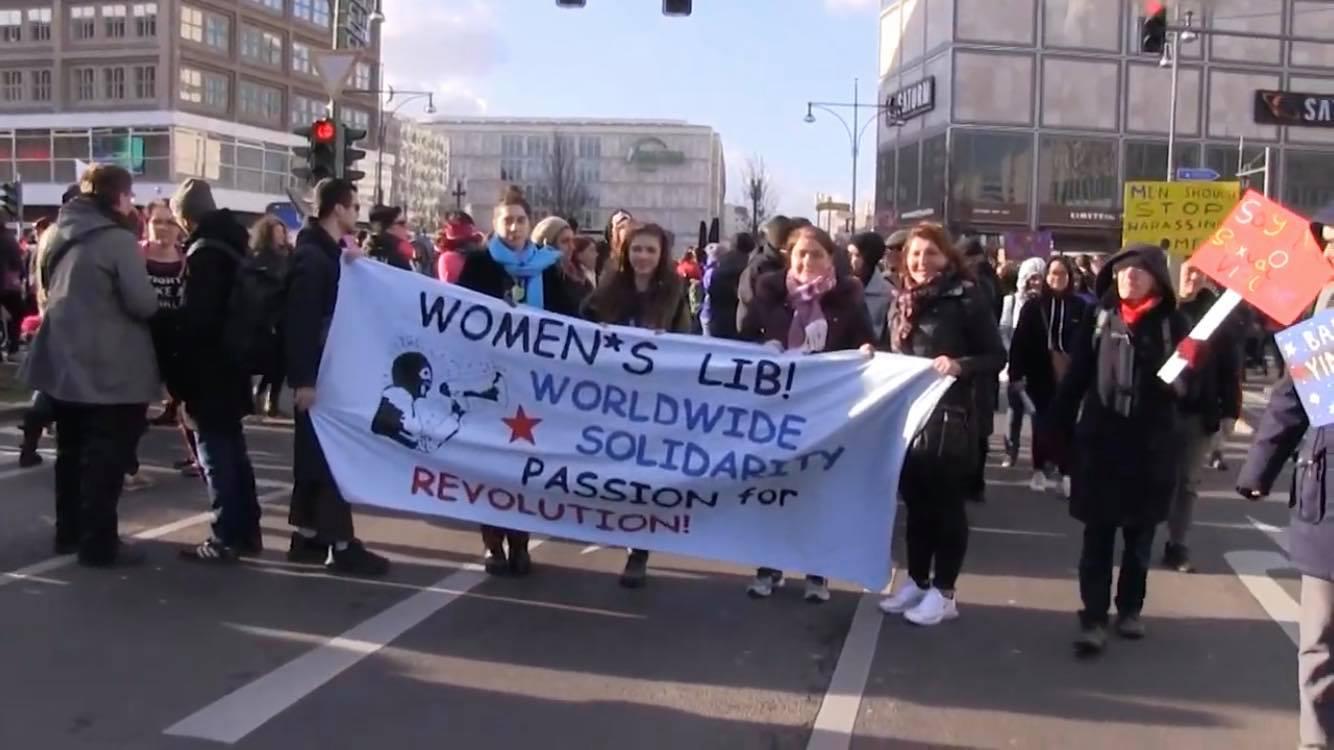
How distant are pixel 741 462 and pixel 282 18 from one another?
2549 inches

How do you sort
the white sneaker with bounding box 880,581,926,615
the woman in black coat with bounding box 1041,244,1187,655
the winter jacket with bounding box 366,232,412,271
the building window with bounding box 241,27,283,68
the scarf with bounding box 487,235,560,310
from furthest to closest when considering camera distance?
the building window with bounding box 241,27,283,68 → the winter jacket with bounding box 366,232,412,271 → the scarf with bounding box 487,235,560,310 → the white sneaker with bounding box 880,581,926,615 → the woman in black coat with bounding box 1041,244,1187,655

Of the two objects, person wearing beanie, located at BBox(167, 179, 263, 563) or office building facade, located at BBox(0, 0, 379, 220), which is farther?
office building facade, located at BBox(0, 0, 379, 220)

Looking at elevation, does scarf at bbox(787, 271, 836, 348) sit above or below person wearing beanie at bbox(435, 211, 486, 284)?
below

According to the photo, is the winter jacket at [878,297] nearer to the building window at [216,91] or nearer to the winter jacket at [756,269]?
the winter jacket at [756,269]

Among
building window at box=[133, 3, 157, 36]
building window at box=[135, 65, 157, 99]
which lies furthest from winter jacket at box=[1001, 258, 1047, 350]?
building window at box=[133, 3, 157, 36]

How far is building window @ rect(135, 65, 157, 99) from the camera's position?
2307 inches

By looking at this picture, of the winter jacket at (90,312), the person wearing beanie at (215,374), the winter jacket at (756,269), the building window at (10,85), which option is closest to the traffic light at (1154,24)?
the winter jacket at (756,269)

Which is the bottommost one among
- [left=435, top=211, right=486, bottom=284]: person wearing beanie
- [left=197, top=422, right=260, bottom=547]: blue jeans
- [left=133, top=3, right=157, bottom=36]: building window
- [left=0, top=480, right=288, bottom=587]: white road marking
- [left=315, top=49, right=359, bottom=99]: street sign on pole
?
[left=0, top=480, right=288, bottom=587]: white road marking

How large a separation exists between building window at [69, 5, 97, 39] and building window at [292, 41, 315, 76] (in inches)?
394

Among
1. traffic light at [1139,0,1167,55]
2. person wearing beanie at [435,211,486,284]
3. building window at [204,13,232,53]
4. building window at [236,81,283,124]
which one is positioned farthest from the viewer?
building window at [236,81,283,124]

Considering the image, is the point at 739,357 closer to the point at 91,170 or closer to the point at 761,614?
the point at 761,614

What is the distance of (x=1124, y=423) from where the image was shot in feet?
19.8

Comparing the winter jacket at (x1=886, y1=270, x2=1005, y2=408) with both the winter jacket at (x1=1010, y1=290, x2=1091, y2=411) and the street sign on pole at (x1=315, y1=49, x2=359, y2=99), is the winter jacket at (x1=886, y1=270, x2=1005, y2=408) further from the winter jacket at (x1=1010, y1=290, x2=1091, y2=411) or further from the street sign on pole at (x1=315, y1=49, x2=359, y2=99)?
the street sign on pole at (x1=315, y1=49, x2=359, y2=99)

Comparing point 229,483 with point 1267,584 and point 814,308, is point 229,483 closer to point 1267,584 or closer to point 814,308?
point 814,308
